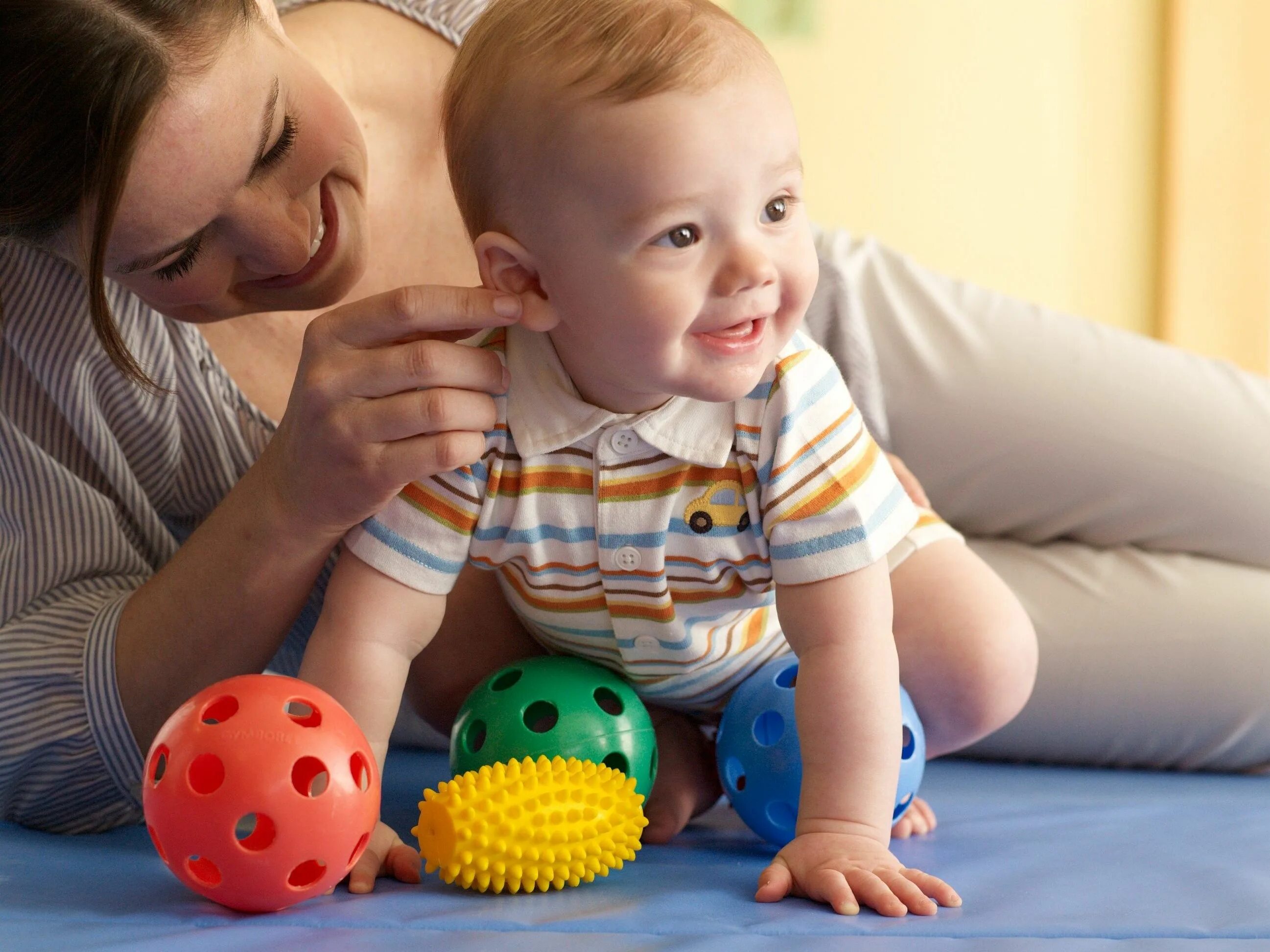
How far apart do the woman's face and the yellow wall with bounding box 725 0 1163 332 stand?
6.76ft

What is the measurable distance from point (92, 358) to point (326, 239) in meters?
0.24

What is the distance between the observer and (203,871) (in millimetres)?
770

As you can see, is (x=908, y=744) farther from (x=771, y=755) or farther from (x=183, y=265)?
(x=183, y=265)

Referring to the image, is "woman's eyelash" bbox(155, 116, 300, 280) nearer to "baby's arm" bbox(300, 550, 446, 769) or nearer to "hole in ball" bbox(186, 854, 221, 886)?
"baby's arm" bbox(300, 550, 446, 769)

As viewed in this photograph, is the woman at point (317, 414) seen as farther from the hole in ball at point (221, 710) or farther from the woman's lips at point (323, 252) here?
the hole in ball at point (221, 710)

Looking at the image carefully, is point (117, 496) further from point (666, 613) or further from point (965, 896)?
point (965, 896)

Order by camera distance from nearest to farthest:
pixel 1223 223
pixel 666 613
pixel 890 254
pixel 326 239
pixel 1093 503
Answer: pixel 666 613 → pixel 326 239 → pixel 1093 503 → pixel 890 254 → pixel 1223 223

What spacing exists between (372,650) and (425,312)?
0.24m

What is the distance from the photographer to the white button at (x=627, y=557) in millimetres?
909

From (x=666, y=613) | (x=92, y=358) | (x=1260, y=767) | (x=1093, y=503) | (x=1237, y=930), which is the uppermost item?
(x=92, y=358)

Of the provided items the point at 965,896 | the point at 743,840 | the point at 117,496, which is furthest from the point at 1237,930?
the point at 117,496

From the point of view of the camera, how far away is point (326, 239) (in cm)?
107

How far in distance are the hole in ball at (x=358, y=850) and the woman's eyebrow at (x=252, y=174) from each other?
44 cm

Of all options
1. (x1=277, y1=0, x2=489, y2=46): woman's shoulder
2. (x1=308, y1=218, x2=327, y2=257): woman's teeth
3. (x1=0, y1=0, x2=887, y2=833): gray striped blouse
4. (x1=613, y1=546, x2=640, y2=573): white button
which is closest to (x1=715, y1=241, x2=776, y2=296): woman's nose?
(x1=613, y1=546, x2=640, y2=573): white button
